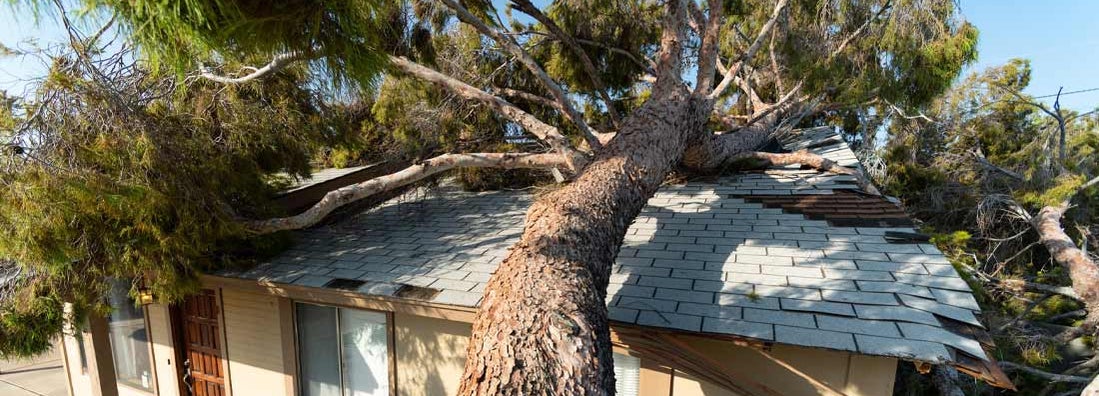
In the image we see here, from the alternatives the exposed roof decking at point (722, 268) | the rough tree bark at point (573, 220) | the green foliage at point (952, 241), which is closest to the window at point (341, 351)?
the exposed roof decking at point (722, 268)

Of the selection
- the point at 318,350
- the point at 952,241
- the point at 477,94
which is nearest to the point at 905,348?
the point at 477,94

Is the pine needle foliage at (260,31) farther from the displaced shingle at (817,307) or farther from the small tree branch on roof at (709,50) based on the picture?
the small tree branch on roof at (709,50)

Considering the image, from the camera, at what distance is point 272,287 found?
433 centimetres

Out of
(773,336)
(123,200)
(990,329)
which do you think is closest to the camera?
(773,336)

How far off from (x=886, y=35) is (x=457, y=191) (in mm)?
7429

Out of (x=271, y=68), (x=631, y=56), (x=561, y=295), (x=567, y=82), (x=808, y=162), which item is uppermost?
(x=631, y=56)

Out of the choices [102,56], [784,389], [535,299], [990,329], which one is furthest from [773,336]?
[990,329]

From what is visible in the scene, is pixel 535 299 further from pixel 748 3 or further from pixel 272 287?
pixel 748 3

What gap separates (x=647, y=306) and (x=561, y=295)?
1245 millimetres

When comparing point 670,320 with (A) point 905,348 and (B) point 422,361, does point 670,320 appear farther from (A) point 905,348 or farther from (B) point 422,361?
(B) point 422,361

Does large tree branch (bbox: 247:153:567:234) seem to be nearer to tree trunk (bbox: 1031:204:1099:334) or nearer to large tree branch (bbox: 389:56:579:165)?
large tree branch (bbox: 389:56:579:165)

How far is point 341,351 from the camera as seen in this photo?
5004mm

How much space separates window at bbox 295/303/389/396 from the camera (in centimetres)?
487

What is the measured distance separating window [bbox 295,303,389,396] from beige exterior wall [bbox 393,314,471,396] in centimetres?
24
